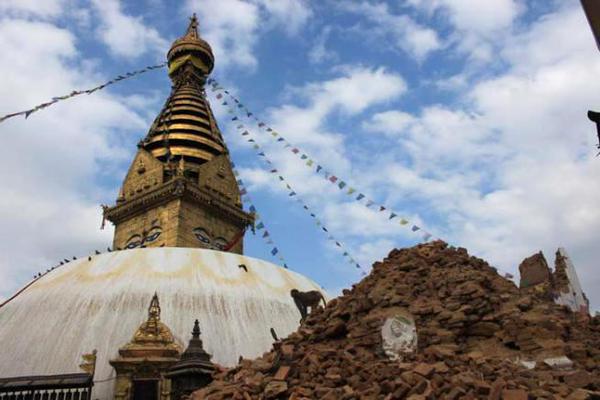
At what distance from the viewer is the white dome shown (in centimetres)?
1332

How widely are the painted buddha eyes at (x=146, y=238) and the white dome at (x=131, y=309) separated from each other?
5648mm

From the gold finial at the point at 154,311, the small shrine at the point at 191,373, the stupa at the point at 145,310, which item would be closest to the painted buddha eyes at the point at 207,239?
the stupa at the point at 145,310

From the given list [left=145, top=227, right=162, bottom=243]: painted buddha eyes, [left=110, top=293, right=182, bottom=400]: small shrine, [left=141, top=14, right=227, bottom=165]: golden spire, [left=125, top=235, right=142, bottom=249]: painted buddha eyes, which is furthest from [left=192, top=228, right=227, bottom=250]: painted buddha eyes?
[left=110, top=293, right=182, bottom=400]: small shrine

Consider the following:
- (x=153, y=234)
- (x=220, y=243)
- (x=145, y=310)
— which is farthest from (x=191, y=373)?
(x=220, y=243)

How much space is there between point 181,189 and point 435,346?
1641 cm

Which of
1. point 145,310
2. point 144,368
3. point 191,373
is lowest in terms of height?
point 191,373

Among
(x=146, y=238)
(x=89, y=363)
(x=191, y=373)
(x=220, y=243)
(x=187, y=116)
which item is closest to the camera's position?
(x=191, y=373)

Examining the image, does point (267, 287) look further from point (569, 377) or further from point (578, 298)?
point (569, 377)

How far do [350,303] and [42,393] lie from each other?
632 centimetres

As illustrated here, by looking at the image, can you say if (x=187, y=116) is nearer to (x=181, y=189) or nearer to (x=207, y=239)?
(x=181, y=189)

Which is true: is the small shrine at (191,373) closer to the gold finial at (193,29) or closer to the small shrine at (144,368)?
the small shrine at (144,368)

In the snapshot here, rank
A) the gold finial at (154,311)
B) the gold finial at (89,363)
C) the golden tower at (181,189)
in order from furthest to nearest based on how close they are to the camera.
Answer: the golden tower at (181,189), the gold finial at (154,311), the gold finial at (89,363)

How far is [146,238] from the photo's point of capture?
22969mm

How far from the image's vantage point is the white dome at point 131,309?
13320mm
